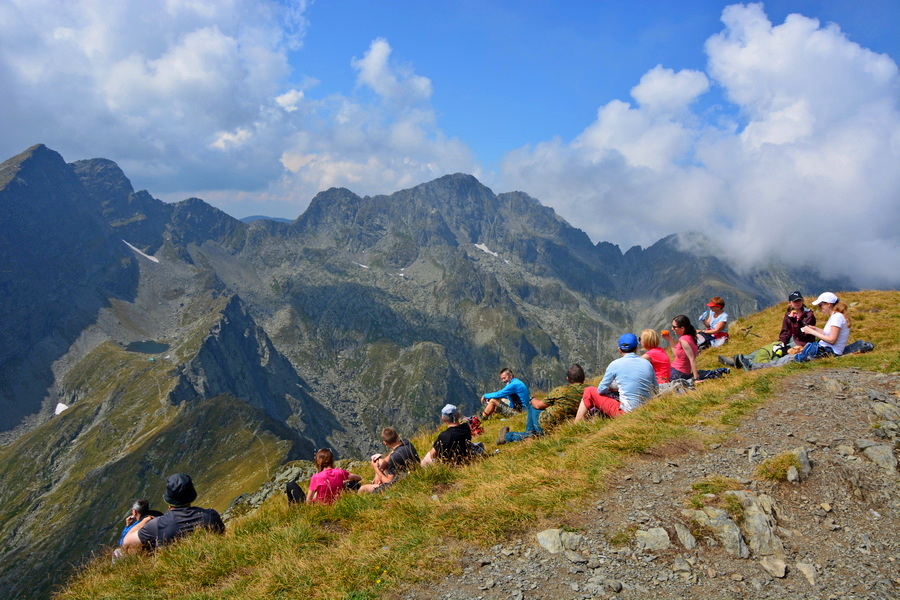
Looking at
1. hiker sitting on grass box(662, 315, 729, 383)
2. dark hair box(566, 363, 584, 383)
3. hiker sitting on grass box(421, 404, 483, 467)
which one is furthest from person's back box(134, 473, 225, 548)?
hiker sitting on grass box(662, 315, 729, 383)

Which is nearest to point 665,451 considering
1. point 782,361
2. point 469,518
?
point 469,518

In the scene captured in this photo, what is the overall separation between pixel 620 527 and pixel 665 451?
3.02 meters

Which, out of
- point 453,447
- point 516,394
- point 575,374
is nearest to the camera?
point 453,447

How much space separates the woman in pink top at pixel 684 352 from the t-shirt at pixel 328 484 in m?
11.5

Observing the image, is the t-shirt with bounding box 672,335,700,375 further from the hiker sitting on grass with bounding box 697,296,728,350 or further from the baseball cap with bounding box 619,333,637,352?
the hiker sitting on grass with bounding box 697,296,728,350

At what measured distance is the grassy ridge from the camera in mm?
7496

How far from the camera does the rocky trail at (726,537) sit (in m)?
6.56

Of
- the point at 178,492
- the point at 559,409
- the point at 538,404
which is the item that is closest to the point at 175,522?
the point at 178,492

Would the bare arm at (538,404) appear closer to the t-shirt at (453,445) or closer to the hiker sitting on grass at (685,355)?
the t-shirt at (453,445)

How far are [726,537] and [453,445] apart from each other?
272 inches

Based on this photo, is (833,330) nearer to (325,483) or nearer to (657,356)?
(657,356)

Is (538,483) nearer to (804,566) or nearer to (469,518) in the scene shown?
(469,518)

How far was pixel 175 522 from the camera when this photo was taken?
10695 mm

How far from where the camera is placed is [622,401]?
1397 cm
